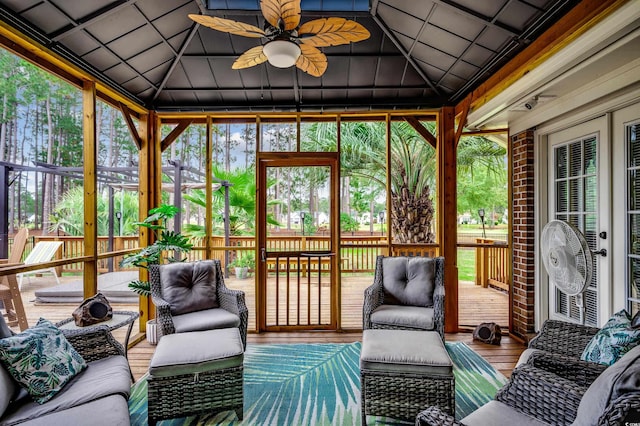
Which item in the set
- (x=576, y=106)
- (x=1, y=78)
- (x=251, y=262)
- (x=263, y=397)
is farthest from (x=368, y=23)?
(x=1, y=78)

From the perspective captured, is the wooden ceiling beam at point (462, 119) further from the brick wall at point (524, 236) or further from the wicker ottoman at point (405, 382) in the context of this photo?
the wicker ottoman at point (405, 382)

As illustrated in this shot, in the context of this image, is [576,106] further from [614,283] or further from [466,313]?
[466,313]

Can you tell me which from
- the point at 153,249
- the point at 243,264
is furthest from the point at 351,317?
the point at 243,264

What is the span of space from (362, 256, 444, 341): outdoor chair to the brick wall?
0.93 meters

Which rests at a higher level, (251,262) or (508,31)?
(508,31)

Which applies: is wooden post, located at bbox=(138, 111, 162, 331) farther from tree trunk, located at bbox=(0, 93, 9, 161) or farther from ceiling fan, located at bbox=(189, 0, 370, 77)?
tree trunk, located at bbox=(0, 93, 9, 161)

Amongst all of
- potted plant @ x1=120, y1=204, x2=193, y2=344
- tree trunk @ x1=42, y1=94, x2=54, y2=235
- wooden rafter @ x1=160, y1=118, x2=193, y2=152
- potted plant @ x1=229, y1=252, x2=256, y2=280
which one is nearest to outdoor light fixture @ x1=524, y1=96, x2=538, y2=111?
potted plant @ x1=120, y1=204, x2=193, y2=344

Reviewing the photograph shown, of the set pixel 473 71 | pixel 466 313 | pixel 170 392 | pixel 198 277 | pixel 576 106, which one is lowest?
pixel 466 313

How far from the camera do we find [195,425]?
7.00ft

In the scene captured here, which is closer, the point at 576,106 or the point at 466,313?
the point at 576,106

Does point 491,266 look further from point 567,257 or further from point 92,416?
point 92,416

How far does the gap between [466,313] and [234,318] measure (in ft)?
10.3

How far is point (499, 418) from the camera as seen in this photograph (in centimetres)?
142

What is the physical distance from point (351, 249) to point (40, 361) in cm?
340
